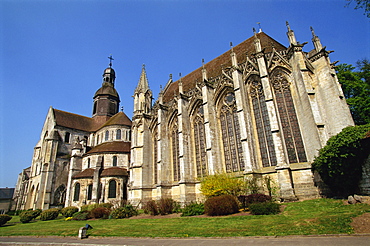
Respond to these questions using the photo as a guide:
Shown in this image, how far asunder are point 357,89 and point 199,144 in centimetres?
1745

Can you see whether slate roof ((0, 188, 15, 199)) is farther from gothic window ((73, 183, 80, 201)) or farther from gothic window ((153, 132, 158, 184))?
gothic window ((153, 132, 158, 184))

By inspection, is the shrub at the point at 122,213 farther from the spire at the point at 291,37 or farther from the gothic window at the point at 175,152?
the spire at the point at 291,37

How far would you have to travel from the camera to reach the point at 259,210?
11.3 m

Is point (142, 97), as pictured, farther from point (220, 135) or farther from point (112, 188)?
point (220, 135)

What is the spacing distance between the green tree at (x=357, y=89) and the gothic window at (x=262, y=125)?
980 centimetres

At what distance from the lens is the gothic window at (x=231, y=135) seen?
62.9 ft

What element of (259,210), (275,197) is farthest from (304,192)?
(259,210)

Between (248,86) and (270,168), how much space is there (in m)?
7.83

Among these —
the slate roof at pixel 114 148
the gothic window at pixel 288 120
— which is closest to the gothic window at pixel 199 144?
the gothic window at pixel 288 120

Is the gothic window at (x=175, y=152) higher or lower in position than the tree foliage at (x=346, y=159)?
higher

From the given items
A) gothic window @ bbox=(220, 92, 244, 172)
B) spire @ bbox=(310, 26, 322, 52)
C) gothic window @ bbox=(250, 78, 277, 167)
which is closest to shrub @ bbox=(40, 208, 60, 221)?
gothic window @ bbox=(220, 92, 244, 172)

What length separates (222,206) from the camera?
13.1 m

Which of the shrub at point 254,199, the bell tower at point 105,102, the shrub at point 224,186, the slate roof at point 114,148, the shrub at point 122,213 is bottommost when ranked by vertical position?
the shrub at point 122,213

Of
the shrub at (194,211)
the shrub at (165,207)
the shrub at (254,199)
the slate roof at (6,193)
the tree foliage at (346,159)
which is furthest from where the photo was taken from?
the slate roof at (6,193)
